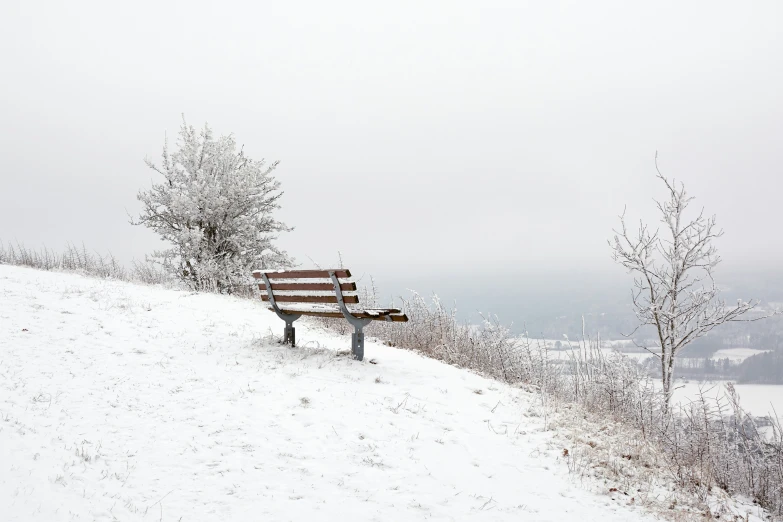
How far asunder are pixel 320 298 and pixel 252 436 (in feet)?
9.58

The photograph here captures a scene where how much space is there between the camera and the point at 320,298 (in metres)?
7.54

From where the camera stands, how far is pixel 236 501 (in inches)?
149

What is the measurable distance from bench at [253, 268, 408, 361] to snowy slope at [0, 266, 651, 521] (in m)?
0.64

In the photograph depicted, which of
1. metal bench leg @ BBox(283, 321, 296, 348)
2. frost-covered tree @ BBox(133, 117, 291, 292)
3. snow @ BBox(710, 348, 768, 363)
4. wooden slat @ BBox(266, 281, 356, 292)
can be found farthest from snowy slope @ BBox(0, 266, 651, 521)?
snow @ BBox(710, 348, 768, 363)

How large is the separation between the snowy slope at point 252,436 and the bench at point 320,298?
0.64 m

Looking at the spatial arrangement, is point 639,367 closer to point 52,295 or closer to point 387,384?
point 387,384

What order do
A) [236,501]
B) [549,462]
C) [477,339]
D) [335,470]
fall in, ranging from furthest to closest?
[477,339] < [549,462] < [335,470] < [236,501]

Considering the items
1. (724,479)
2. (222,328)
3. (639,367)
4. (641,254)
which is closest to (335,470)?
(724,479)

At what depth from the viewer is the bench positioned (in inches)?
281

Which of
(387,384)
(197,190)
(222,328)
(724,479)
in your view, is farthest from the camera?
(197,190)

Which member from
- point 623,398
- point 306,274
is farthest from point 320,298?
point 623,398

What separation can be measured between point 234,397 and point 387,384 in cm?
208

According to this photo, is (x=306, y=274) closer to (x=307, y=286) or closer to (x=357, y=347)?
(x=307, y=286)

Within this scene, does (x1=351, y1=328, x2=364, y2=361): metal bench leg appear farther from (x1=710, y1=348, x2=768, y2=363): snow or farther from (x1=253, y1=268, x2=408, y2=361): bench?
(x1=710, y1=348, x2=768, y2=363): snow
